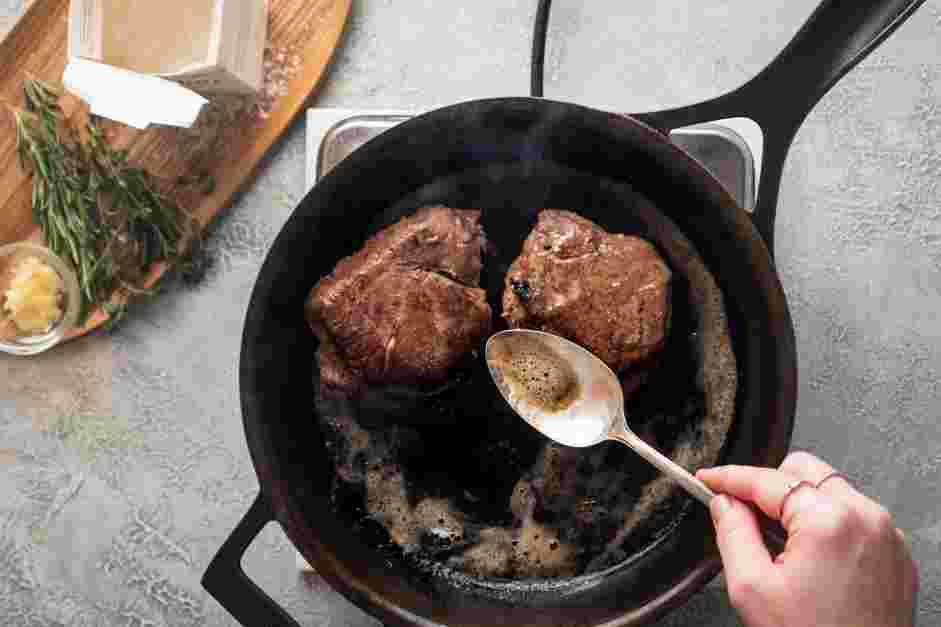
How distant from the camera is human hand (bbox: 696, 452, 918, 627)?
98 cm

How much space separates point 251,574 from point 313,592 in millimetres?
112

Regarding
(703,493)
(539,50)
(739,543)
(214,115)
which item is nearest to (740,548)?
(739,543)

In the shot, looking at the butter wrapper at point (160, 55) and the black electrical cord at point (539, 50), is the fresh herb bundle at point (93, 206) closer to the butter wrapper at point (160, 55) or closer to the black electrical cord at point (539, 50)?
the butter wrapper at point (160, 55)

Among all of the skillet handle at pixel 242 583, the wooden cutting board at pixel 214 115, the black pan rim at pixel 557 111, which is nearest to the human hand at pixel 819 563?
the black pan rim at pixel 557 111

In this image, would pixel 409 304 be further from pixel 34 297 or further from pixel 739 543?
pixel 34 297

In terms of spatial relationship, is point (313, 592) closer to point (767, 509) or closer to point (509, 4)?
point (767, 509)

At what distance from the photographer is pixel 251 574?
1545 millimetres

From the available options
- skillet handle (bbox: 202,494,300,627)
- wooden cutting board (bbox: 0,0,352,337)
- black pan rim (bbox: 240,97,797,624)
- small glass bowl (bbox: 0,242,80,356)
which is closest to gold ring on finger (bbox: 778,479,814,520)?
black pan rim (bbox: 240,97,797,624)

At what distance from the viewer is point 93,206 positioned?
1.53 metres

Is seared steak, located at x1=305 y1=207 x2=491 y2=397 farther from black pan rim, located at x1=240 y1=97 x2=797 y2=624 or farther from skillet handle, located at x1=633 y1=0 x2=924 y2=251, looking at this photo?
skillet handle, located at x1=633 y1=0 x2=924 y2=251

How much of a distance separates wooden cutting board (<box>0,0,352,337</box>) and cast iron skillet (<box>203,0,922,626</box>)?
262 millimetres

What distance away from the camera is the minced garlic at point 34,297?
59.5 inches

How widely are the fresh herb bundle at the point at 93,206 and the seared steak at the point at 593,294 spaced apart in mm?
613

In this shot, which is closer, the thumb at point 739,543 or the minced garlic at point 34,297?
the thumb at point 739,543
